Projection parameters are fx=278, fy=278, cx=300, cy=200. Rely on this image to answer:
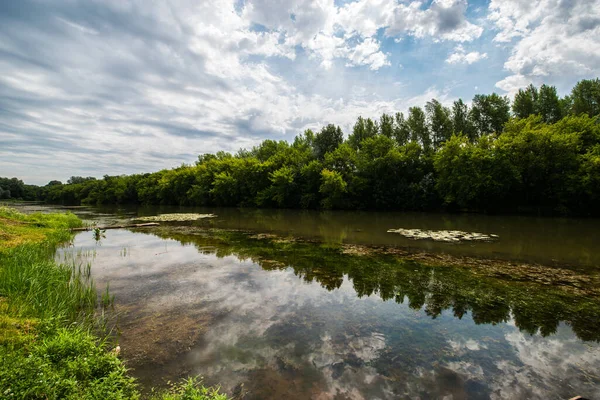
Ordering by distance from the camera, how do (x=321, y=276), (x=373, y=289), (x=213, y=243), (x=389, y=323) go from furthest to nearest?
(x=213, y=243) < (x=321, y=276) < (x=373, y=289) < (x=389, y=323)

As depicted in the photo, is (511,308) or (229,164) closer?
(511,308)

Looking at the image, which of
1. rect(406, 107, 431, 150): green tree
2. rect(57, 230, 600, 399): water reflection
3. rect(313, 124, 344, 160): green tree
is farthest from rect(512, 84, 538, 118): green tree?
rect(57, 230, 600, 399): water reflection

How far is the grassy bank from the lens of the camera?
319 cm

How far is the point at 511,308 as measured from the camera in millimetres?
6871

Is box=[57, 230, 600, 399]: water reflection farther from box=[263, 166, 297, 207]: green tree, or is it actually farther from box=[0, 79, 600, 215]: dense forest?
box=[263, 166, 297, 207]: green tree

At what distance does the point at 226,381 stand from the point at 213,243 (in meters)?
12.5

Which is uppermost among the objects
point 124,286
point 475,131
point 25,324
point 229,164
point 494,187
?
point 475,131

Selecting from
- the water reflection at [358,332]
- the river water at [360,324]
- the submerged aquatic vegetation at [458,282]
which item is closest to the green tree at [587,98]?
the river water at [360,324]

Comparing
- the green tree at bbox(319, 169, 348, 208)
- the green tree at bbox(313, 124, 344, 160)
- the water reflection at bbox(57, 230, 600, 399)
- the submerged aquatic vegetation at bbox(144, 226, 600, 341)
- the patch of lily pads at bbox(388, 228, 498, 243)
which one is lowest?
the water reflection at bbox(57, 230, 600, 399)

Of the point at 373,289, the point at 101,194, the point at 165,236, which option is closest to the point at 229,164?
the point at 165,236

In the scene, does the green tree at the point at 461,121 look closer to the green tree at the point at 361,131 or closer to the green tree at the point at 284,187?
the green tree at the point at 361,131

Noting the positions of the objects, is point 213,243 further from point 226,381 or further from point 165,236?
point 226,381

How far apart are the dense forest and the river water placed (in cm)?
2375

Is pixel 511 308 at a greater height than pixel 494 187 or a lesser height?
lesser
